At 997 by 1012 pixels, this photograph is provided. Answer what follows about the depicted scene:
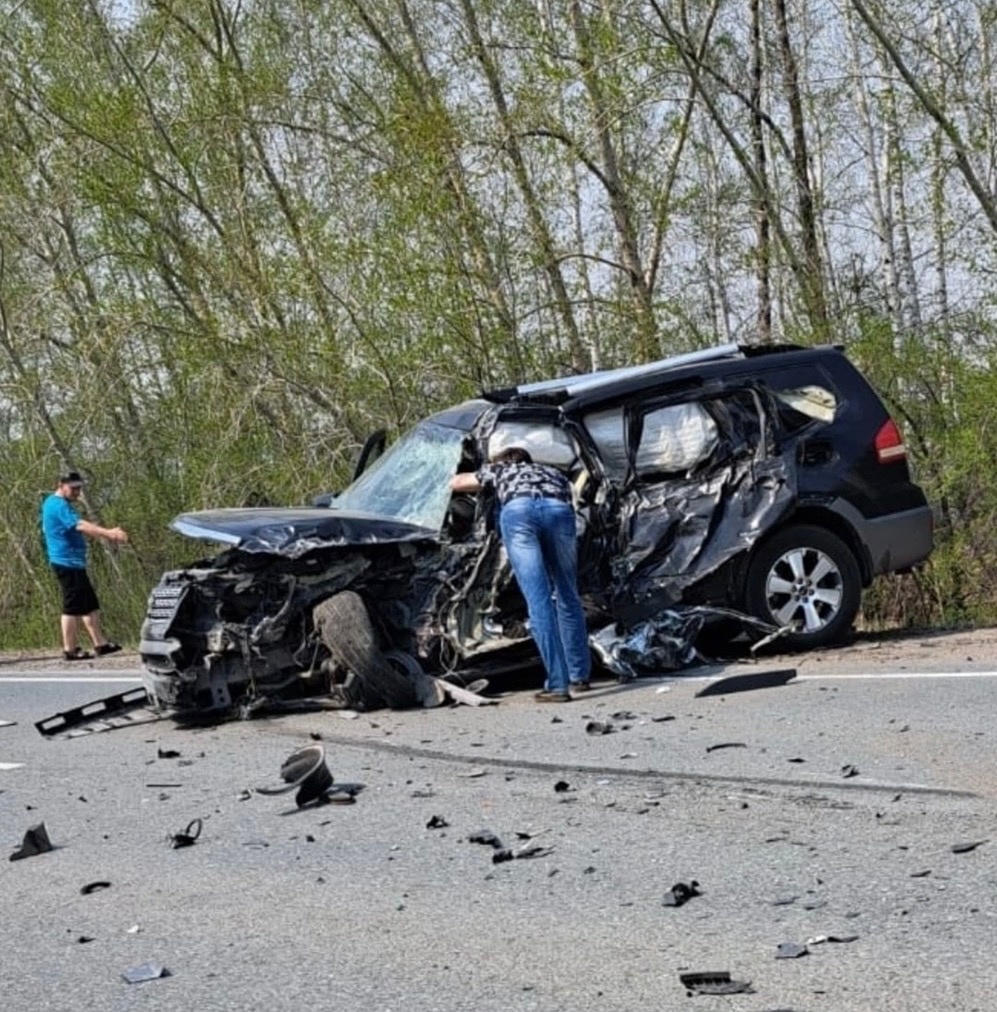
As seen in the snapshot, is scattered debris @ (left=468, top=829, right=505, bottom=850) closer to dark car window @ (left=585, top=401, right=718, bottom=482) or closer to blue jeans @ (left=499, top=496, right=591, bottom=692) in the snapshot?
blue jeans @ (left=499, top=496, right=591, bottom=692)

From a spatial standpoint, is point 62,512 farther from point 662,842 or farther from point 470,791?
point 662,842

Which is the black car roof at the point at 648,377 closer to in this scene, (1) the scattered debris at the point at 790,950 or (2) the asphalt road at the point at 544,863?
(2) the asphalt road at the point at 544,863

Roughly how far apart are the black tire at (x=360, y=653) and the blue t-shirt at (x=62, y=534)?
7268 millimetres

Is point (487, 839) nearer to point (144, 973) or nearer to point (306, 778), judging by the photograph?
point (306, 778)

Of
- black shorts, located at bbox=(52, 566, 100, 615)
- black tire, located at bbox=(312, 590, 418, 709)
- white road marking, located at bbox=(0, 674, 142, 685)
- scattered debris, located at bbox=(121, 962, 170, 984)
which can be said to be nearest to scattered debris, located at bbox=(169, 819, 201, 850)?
scattered debris, located at bbox=(121, 962, 170, 984)

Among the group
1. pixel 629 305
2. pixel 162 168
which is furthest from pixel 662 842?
pixel 162 168

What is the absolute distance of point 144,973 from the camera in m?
4.71

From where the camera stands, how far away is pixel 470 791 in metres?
6.81

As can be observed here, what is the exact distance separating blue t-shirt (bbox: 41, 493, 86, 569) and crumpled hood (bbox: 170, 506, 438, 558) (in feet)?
20.9

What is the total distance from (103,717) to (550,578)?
3.00 metres

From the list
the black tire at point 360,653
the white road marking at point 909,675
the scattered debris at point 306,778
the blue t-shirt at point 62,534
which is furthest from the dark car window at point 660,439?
the blue t-shirt at point 62,534

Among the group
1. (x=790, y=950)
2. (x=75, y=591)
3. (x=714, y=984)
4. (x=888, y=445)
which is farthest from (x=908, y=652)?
(x=75, y=591)

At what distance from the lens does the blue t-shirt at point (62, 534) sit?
51.8 feet

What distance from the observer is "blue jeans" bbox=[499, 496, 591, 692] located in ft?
29.7
